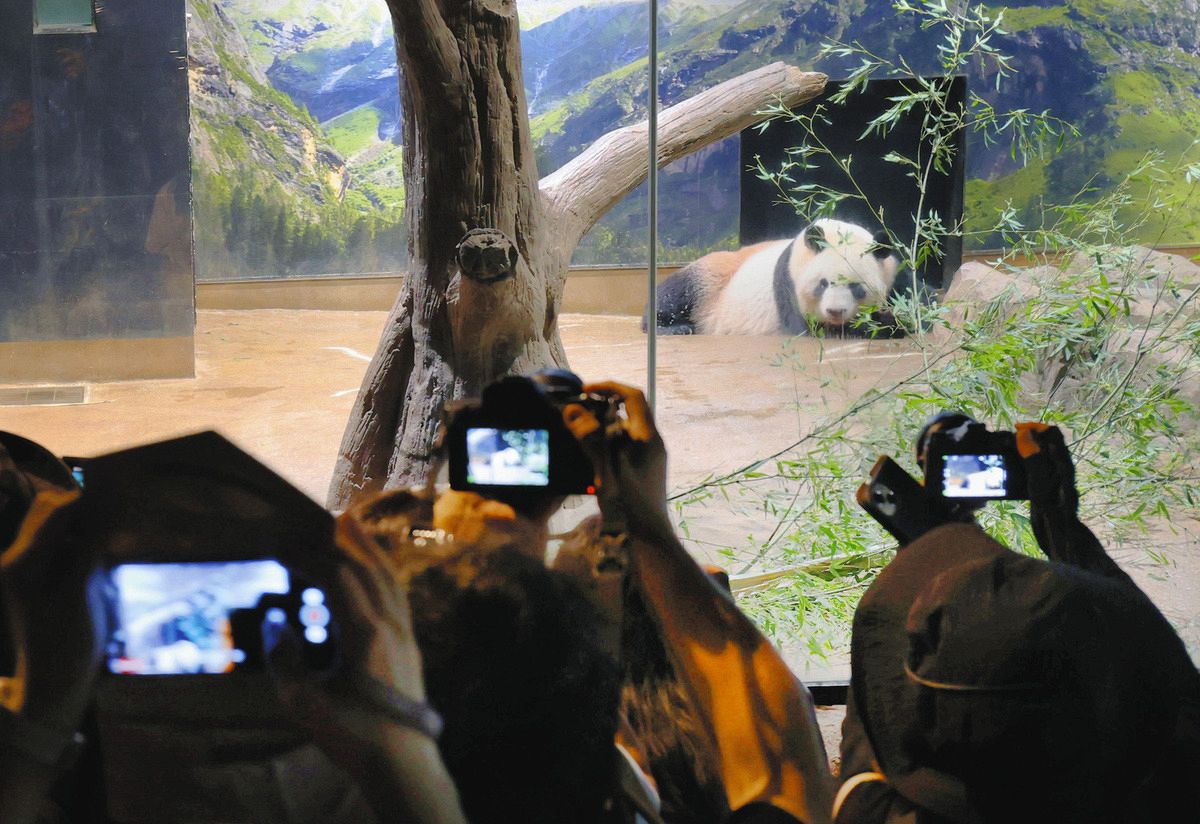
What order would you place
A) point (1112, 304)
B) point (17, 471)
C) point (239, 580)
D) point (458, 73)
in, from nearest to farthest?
point (239, 580) < point (17, 471) < point (458, 73) < point (1112, 304)

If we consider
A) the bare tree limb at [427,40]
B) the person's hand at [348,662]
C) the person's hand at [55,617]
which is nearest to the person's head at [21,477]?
the person's hand at [55,617]

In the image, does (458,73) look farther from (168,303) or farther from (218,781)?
(218,781)

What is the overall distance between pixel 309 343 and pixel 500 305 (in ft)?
1.43

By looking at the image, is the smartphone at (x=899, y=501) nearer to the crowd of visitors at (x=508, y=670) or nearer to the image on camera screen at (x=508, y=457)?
the crowd of visitors at (x=508, y=670)

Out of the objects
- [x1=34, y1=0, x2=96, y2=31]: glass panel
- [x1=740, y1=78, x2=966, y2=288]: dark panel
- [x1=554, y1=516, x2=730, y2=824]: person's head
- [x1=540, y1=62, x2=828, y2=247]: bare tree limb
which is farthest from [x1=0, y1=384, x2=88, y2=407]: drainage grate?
[x1=554, y1=516, x2=730, y2=824]: person's head

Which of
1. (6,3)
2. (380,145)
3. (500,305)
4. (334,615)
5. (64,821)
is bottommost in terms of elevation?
(64,821)

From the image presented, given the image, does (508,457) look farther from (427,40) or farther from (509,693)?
(427,40)

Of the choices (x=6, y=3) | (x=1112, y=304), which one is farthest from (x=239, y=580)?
(x=1112, y=304)

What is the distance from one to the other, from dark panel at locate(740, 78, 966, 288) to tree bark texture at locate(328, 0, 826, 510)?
80 millimetres

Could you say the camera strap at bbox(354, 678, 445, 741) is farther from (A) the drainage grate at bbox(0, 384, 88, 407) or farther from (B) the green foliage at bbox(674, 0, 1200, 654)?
(B) the green foliage at bbox(674, 0, 1200, 654)

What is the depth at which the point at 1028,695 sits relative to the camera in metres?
0.87

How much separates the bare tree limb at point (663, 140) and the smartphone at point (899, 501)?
1478 millimetres

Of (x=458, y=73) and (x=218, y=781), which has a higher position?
(x=458, y=73)

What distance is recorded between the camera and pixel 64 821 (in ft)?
2.39
